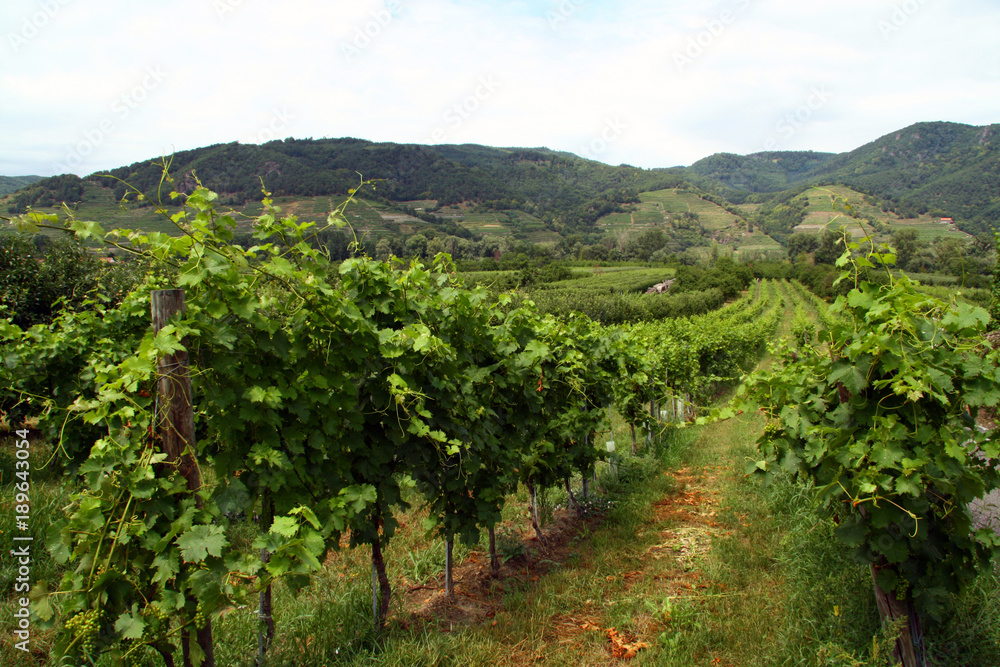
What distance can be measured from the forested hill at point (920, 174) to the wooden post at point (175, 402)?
109 m

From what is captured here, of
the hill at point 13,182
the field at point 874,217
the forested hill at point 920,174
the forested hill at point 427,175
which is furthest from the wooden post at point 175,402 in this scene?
the forested hill at point 920,174

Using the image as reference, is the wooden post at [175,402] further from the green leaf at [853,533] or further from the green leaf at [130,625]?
the green leaf at [853,533]

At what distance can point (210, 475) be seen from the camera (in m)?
6.15

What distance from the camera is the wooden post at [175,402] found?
2098mm

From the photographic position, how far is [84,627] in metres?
1.83

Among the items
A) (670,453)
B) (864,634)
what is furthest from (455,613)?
(670,453)

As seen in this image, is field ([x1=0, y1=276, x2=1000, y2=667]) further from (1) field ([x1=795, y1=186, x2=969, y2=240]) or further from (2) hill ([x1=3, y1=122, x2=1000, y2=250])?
(1) field ([x1=795, y1=186, x2=969, y2=240])

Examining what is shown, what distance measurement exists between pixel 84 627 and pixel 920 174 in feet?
519

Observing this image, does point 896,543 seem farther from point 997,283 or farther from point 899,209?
point 899,209

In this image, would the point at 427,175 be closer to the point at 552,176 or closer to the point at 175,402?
the point at 552,176

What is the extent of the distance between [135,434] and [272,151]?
92076 millimetres

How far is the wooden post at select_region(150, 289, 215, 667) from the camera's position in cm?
210

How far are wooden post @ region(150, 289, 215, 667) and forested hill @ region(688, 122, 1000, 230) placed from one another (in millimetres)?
108909

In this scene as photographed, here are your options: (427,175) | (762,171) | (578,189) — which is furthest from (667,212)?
(762,171)
